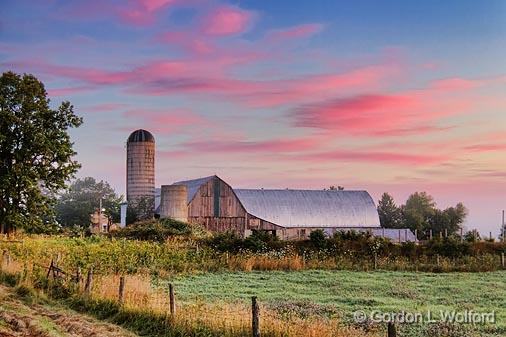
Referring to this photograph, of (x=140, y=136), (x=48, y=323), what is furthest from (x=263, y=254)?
(x=140, y=136)

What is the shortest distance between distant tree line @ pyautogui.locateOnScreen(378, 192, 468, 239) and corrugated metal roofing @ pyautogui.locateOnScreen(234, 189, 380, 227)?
29.3 ft

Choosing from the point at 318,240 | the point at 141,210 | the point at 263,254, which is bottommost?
the point at 263,254

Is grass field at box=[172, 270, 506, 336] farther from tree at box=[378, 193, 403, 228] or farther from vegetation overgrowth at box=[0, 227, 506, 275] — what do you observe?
tree at box=[378, 193, 403, 228]

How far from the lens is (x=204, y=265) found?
35094 mm

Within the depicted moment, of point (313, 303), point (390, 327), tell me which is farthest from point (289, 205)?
point (390, 327)

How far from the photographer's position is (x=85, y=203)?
8275cm

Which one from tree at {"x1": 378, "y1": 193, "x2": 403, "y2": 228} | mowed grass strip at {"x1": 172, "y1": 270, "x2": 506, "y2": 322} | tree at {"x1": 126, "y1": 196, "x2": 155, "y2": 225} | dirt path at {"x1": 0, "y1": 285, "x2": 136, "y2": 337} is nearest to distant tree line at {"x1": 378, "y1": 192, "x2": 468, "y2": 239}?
tree at {"x1": 378, "y1": 193, "x2": 403, "y2": 228}

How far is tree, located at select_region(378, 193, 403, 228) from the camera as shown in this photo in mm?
78588

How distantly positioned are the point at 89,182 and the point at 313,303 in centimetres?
8420

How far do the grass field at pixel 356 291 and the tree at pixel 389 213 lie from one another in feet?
148

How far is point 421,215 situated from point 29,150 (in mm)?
47392

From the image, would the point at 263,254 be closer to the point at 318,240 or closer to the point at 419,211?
the point at 318,240

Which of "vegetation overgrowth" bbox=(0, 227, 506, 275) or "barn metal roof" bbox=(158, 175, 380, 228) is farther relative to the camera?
"barn metal roof" bbox=(158, 175, 380, 228)

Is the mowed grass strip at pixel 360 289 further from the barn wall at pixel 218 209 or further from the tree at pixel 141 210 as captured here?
the tree at pixel 141 210
